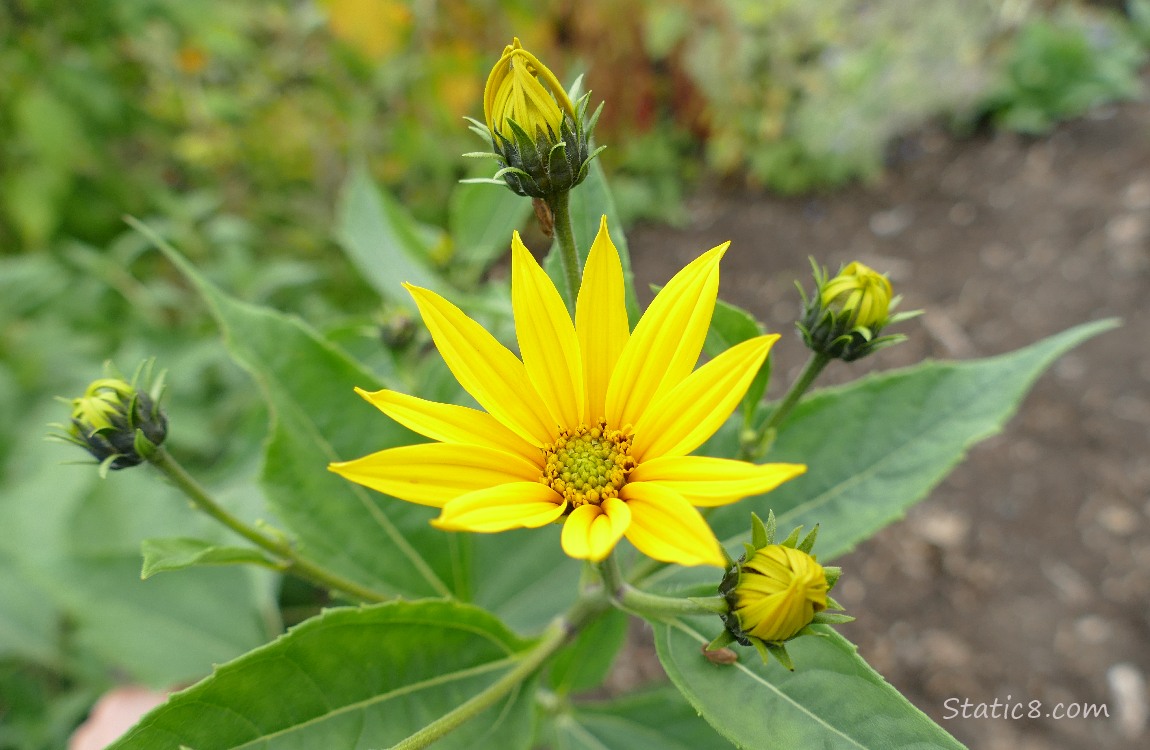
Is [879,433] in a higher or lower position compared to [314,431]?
lower

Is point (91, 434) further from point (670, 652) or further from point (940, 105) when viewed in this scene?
point (940, 105)

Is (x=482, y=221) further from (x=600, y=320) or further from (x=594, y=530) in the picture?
(x=594, y=530)

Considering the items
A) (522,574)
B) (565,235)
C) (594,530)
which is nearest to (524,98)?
(565,235)

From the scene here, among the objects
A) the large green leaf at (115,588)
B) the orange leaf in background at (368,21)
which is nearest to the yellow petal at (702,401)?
the large green leaf at (115,588)

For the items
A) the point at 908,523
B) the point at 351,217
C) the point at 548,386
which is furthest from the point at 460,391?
the point at 908,523

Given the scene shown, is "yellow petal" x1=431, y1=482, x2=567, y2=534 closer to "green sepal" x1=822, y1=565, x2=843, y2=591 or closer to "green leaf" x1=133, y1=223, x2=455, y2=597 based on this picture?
"green sepal" x1=822, y1=565, x2=843, y2=591

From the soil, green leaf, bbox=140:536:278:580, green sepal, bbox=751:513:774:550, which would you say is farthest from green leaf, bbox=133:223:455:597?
the soil
